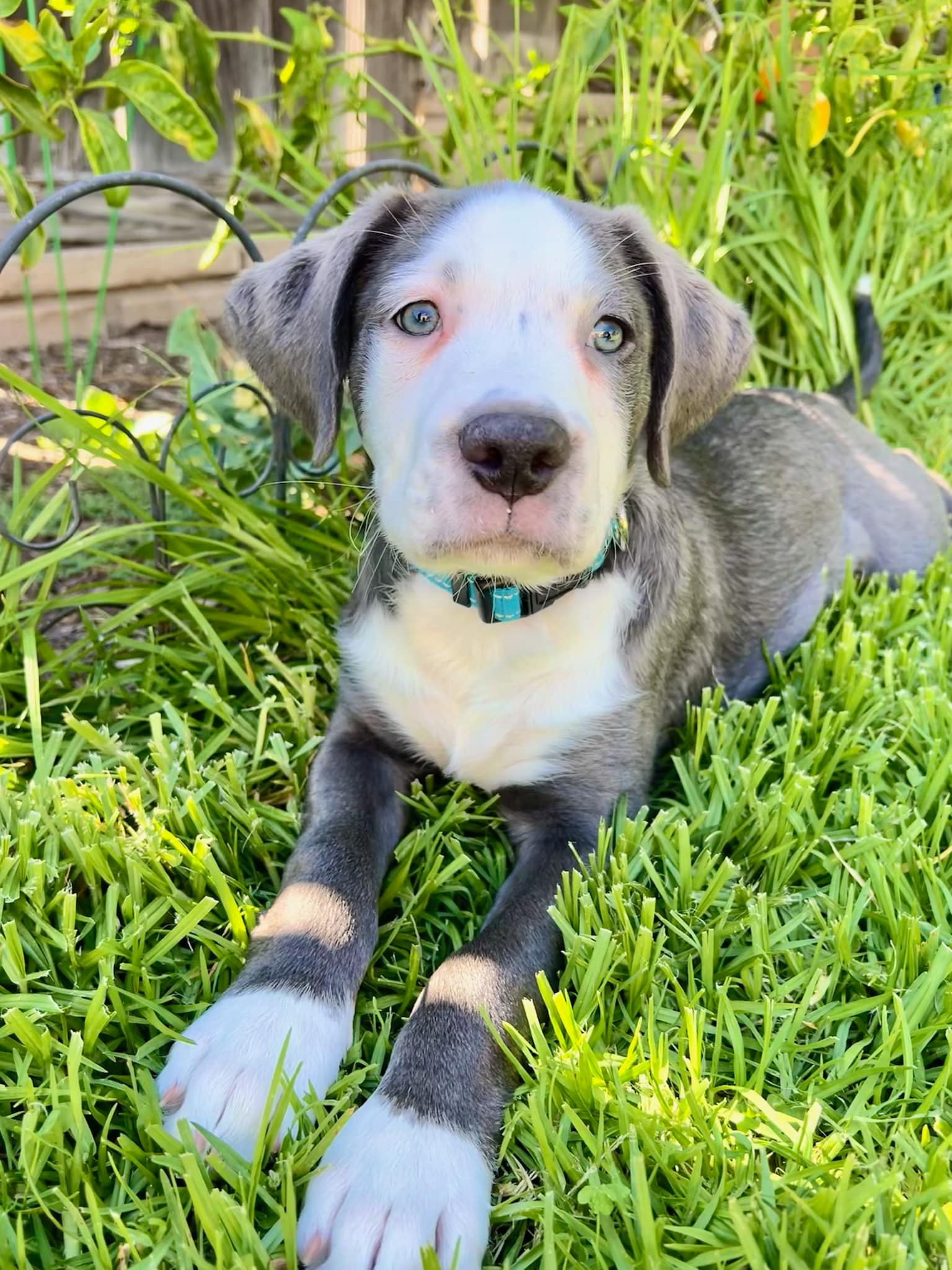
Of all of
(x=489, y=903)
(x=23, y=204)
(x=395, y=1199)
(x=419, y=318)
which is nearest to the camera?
(x=395, y=1199)

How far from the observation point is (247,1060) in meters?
→ 1.60

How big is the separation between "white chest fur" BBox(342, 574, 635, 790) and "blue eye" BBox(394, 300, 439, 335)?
1.86 ft

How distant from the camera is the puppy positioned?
1.58 meters

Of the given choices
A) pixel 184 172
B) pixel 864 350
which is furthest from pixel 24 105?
pixel 184 172

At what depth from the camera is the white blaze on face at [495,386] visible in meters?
1.72

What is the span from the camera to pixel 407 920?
203 cm

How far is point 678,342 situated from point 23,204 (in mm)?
1561

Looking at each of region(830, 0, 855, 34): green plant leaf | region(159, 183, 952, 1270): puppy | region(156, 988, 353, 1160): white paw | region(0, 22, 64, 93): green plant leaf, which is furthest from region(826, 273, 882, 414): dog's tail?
region(156, 988, 353, 1160): white paw

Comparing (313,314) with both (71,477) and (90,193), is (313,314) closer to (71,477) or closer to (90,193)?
(90,193)

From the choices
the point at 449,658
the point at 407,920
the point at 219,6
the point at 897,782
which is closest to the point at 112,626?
the point at 449,658

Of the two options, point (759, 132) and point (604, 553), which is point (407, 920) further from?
point (759, 132)

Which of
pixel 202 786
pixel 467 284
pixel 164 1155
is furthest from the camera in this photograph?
pixel 202 786

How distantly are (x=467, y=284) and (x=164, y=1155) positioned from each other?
1.54 meters

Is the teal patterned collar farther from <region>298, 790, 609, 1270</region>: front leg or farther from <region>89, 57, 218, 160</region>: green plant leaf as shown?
<region>89, 57, 218, 160</region>: green plant leaf
